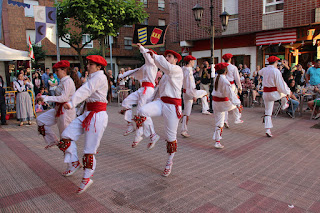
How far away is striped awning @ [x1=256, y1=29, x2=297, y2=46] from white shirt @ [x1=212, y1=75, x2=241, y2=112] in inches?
465

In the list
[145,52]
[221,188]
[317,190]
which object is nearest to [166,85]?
[145,52]

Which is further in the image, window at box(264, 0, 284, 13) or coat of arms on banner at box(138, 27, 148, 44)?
window at box(264, 0, 284, 13)

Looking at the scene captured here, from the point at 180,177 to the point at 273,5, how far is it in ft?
50.5

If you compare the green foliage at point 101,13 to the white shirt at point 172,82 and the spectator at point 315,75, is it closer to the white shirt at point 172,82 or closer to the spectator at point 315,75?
the spectator at point 315,75

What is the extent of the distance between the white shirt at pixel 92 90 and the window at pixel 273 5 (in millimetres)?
15375

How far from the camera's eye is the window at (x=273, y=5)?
52.4 ft

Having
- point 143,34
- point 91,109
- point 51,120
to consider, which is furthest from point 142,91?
point 143,34

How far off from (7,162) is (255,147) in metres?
5.33

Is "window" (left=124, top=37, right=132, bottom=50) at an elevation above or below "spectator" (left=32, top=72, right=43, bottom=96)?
above

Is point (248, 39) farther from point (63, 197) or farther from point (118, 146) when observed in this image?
point (63, 197)

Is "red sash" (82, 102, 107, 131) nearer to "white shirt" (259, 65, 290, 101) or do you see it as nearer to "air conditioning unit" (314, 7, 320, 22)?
"white shirt" (259, 65, 290, 101)

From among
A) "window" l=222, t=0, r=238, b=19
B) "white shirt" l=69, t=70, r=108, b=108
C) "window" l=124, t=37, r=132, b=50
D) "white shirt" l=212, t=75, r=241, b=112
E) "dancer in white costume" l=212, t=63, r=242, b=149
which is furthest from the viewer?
Answer: "window" l=124, t=37, r=132, b=50

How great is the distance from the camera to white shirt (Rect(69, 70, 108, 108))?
366cm

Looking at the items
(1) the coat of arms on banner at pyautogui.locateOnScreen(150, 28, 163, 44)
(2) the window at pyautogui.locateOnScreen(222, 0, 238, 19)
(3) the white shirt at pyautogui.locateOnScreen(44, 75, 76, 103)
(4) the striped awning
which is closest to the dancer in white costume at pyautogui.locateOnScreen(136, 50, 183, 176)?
(3) the white shirt at pyautogui.locateOnScreen(44, 75, 76, 103)
